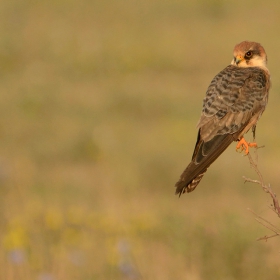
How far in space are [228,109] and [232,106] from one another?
44mm

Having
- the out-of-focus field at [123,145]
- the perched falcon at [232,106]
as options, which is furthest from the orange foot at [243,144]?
the out-of-focus field at [123,145]

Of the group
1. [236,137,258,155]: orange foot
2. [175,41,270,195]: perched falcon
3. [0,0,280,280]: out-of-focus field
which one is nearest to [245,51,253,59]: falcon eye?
[175,41,270,195]: perched falcon

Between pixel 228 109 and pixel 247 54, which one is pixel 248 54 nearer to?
pixel 247 54

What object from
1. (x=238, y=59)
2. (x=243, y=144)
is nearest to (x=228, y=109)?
(x=243, y=144)

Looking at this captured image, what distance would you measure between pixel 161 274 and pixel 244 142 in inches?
44.1

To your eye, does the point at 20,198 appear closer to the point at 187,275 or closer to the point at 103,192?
the point at 103,192

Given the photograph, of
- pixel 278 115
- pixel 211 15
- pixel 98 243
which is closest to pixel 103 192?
pixel 98 243

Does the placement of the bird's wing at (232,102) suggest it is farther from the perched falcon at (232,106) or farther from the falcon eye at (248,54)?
the falcon eye at (248,54)

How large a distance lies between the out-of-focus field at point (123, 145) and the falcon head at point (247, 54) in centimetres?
84

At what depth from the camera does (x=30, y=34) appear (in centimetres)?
1989

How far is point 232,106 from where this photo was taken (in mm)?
4703

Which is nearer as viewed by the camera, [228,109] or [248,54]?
[228,109]

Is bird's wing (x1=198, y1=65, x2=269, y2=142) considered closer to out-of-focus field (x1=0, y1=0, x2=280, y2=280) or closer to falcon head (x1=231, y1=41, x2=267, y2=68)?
falcon head (x1=231, y1=41, x2=267, y2=68)

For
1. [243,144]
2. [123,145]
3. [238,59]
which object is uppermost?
[238,59]
